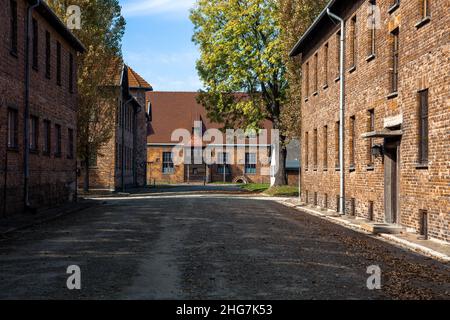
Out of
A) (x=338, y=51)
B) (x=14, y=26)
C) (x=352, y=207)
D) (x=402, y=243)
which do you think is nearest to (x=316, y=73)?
(x=338, y=51)

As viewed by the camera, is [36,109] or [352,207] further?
[36,109]

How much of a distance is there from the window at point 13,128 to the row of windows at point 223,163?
57994 millimetres

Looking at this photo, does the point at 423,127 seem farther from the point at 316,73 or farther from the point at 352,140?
the point at 316,73

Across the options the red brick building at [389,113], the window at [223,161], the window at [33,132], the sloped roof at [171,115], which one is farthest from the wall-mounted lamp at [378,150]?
the sloped roof at [171,115]

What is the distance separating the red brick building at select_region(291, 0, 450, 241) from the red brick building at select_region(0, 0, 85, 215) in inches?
398

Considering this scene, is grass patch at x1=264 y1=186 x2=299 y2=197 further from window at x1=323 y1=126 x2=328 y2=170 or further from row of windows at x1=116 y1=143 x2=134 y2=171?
window at x1=323 y1=126 x2=328 y2=170

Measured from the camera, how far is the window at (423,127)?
49.0 ft

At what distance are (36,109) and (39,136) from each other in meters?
1.06

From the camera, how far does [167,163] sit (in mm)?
78375

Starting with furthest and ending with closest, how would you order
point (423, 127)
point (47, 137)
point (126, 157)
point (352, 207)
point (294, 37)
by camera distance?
1. point (126, 157)
2. point (294, 37)
3. point (47, 137)
4. point (352, 207)
5. point (423, 127)

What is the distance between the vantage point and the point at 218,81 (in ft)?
143

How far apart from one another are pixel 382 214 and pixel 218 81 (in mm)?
26827
